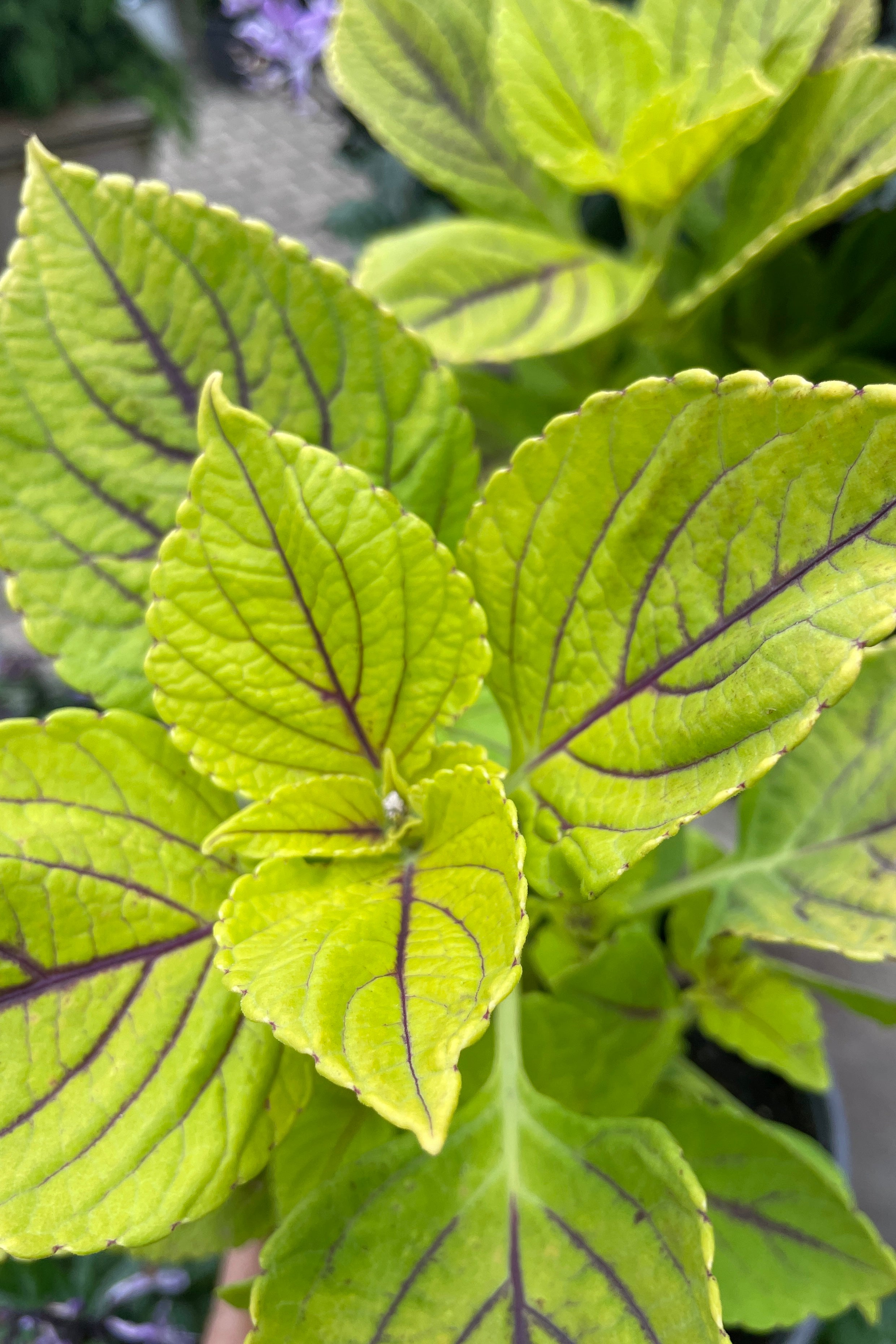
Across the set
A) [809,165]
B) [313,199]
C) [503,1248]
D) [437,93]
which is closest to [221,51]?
[313,199]

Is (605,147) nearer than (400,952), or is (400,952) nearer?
(400,952)

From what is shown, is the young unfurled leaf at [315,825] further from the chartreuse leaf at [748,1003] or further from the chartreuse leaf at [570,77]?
the chartreuse leaf at [570,77]

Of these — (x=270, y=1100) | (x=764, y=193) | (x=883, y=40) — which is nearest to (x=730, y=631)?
(x=270, y=1100)

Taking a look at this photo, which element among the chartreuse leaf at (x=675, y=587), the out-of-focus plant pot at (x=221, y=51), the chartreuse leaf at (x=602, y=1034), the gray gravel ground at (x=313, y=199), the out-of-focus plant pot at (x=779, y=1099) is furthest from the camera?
the out-of-focus plant pot at (x=221, y=51)

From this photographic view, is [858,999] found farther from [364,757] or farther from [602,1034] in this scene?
[364,757]

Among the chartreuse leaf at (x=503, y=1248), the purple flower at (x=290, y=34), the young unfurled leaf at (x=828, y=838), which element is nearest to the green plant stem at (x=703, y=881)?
the young unfurled leaf at (x=828, y=838)

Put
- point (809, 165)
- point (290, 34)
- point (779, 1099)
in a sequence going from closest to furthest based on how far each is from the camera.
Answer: point (809, 165) → point (779, 1099) → point (290, 34)
